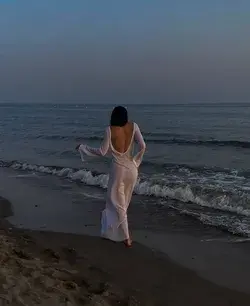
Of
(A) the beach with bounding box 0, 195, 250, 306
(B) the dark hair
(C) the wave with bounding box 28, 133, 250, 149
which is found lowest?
A: (C) the wave with bounding box 28, 133, 250, 149

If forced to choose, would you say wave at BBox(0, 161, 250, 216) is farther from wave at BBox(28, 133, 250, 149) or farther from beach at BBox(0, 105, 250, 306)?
wave at BBox(28, 133, 250, 149)

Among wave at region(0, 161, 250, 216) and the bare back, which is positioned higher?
the bare back

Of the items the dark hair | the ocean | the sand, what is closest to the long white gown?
the dark hair

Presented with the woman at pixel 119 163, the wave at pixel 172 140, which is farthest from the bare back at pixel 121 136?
the wave at pixel 172 140

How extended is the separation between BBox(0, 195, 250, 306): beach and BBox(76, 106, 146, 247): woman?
47cm

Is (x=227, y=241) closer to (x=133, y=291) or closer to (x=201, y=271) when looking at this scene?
(x=201, y=271)

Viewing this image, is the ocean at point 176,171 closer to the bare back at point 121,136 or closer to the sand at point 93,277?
the sand at point 93,277

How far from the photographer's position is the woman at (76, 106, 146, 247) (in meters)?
6.03

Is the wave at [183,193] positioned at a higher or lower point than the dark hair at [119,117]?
lower

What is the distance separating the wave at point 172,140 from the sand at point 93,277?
15903 mm

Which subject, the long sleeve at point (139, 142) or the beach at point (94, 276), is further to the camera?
the long sleeve at point (139, 142)

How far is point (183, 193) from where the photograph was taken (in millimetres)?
10914

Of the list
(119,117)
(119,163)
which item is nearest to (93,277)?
(119,163)

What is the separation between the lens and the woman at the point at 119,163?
6.03 metres
